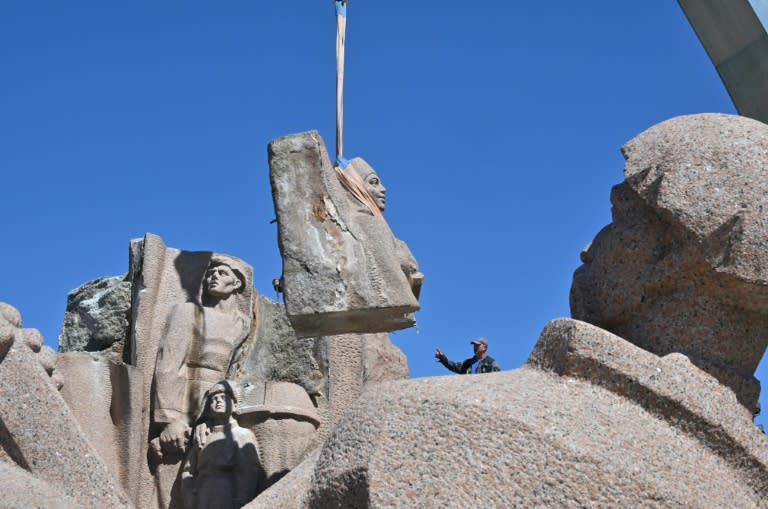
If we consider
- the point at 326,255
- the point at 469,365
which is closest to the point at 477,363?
the point at 469,365

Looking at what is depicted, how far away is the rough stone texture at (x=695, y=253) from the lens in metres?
4.49

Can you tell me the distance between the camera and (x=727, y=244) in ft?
14.7

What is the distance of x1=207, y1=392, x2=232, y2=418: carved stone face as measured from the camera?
6023 millimetres

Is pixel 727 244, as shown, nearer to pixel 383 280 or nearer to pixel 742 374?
pixel 742 374

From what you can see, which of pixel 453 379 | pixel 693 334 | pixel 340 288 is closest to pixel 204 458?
pixel 340 288

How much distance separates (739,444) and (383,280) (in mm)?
1312

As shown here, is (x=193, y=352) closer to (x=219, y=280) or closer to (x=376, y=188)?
(x=219, y=280)

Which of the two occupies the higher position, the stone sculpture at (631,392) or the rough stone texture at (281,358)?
the rough stone texture at (281,358)

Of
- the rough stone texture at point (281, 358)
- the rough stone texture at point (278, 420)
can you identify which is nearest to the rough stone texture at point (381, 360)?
the rough stone texture at point (281, 358)

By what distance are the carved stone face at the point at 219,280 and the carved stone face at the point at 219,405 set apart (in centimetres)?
132

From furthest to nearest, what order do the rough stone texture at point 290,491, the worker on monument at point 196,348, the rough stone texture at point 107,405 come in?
the worker on monument at point 196,348 < the rough stone texture at point 107,405 < the rough stone texture at point 290,491

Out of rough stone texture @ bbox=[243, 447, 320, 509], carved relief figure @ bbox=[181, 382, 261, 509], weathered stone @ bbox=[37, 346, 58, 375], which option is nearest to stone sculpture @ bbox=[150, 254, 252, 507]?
carved relief figure @ bbox=[181, 382, 261, 509]

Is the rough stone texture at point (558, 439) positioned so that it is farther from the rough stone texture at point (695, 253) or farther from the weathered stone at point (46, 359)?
the weathered stone at point (46, 359)

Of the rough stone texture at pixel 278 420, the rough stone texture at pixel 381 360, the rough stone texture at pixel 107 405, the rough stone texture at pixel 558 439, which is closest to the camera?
the rough stone texture at pixel 558 439
